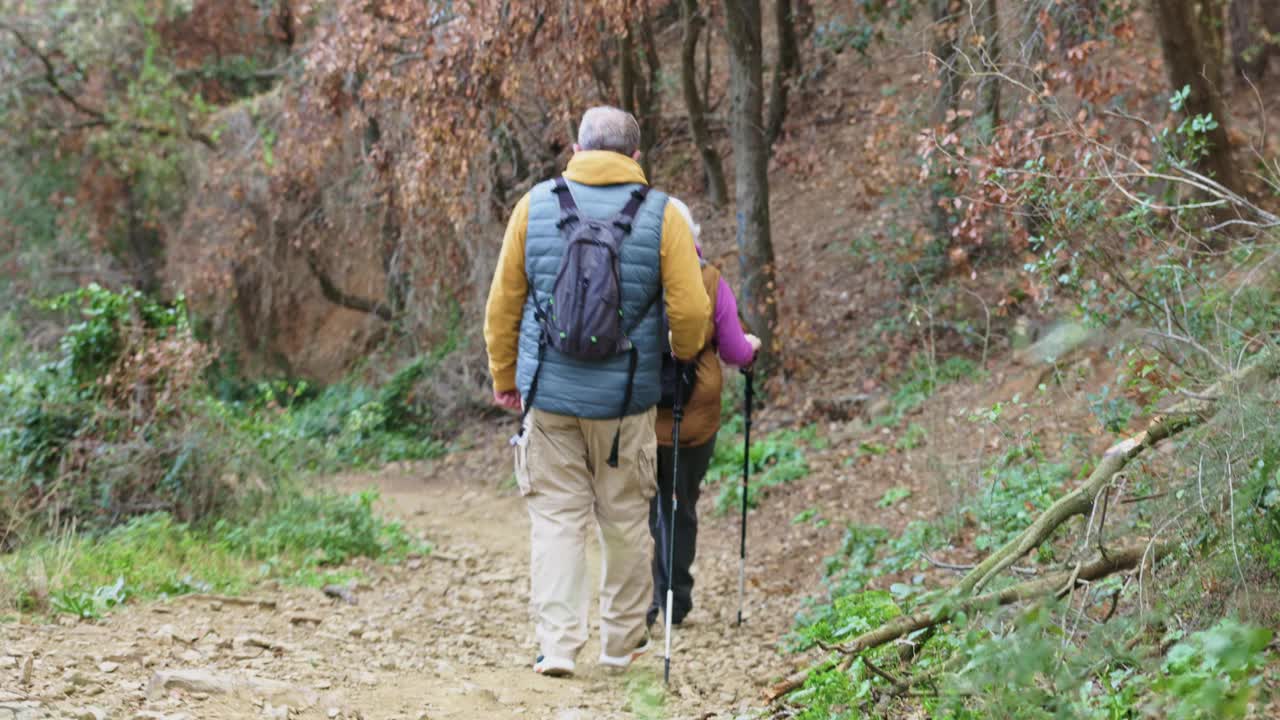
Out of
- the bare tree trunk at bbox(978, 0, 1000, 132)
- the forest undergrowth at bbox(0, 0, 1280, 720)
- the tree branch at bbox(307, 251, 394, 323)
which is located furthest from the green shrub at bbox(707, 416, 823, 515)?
the tree branch at bbox(307, 251, 394, 323)

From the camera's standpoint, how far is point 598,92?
1031 cm

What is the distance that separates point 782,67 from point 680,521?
8.56 m

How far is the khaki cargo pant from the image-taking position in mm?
4715

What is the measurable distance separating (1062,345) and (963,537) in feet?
9.12

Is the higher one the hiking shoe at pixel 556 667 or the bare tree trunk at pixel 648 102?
the bare tree trunk at pixel 648 102

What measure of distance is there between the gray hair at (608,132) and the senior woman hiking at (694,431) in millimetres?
294

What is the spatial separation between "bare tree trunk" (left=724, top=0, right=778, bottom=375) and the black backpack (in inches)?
232

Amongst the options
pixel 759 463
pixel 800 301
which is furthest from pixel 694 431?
pixel 800 301

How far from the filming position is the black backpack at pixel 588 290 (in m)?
4.46

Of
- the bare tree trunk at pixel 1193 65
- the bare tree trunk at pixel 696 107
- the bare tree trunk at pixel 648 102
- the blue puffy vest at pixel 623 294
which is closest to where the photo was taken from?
the blue puffy vest at pixel 623 294

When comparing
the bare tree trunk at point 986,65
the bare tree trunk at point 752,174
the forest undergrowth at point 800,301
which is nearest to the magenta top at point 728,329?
the forest undergrowth at point 800,301

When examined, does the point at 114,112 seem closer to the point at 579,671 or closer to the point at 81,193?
the point at 81,193

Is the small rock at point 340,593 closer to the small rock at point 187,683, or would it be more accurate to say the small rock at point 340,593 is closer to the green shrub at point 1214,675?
the small rock at point 187,683

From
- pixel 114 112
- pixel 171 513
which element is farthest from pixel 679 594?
pixel 114 112
